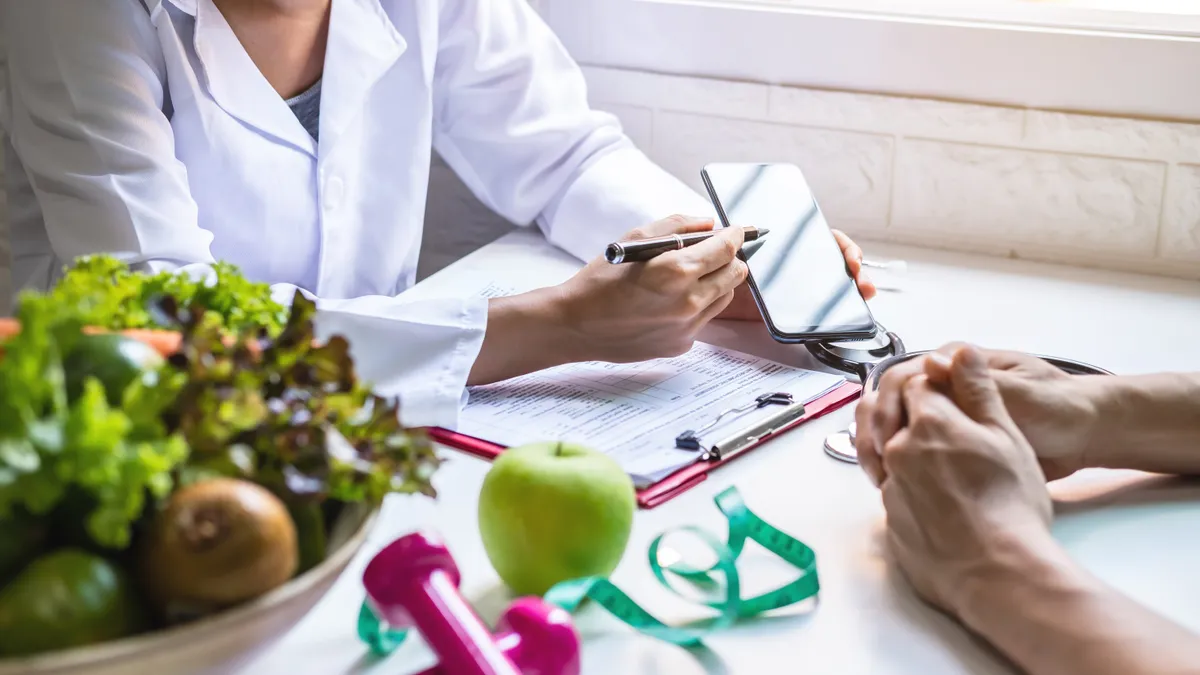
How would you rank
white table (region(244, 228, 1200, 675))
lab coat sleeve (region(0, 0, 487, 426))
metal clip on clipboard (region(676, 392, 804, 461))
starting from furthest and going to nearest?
lab coat sleeve (region(0, 0, 487, 426)), metal clip on clipboard (region(676, 392, 804, 461)), white table (region(244, 228, 1200, 675))

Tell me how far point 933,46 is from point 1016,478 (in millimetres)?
931

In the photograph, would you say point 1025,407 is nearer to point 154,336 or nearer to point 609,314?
point 609,314

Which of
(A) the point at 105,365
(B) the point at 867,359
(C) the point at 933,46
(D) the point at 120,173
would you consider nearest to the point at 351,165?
(D) the point at 120,173

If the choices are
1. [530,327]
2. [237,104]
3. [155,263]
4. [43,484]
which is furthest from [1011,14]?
[43,484]

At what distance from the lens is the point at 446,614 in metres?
0.61

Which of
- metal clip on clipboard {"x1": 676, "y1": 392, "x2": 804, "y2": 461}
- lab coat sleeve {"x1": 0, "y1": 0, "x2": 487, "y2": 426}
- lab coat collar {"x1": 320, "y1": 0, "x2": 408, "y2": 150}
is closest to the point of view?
metal clip on clipboard {"x1": 676, "y1": 392, "x2": 804, "y2": 461}

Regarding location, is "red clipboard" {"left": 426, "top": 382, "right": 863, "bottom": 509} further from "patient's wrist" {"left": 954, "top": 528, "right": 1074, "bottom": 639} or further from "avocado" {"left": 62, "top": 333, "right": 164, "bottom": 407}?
"avocado" {"left": 62, "top": 333, "right": 164, "bottom": 407}

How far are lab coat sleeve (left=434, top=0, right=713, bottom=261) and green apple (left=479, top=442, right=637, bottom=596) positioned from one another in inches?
29.9

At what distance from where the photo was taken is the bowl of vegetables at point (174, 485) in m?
0.50

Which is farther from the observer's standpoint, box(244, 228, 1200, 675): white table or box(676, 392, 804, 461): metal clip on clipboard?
box(676, 392, 804, 461): metal clip on clipboard

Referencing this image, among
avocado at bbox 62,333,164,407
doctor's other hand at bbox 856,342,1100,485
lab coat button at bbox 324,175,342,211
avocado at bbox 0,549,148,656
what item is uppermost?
avocado at bbox 62,333,164,407

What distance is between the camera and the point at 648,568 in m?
0.83

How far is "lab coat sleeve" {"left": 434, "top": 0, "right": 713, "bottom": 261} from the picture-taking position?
1529 millimetres

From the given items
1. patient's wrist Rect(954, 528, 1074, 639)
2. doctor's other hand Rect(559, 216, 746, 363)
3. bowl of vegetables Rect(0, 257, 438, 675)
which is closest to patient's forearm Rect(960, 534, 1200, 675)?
patient's wrist Rect(954, 528, 1074, 639)
